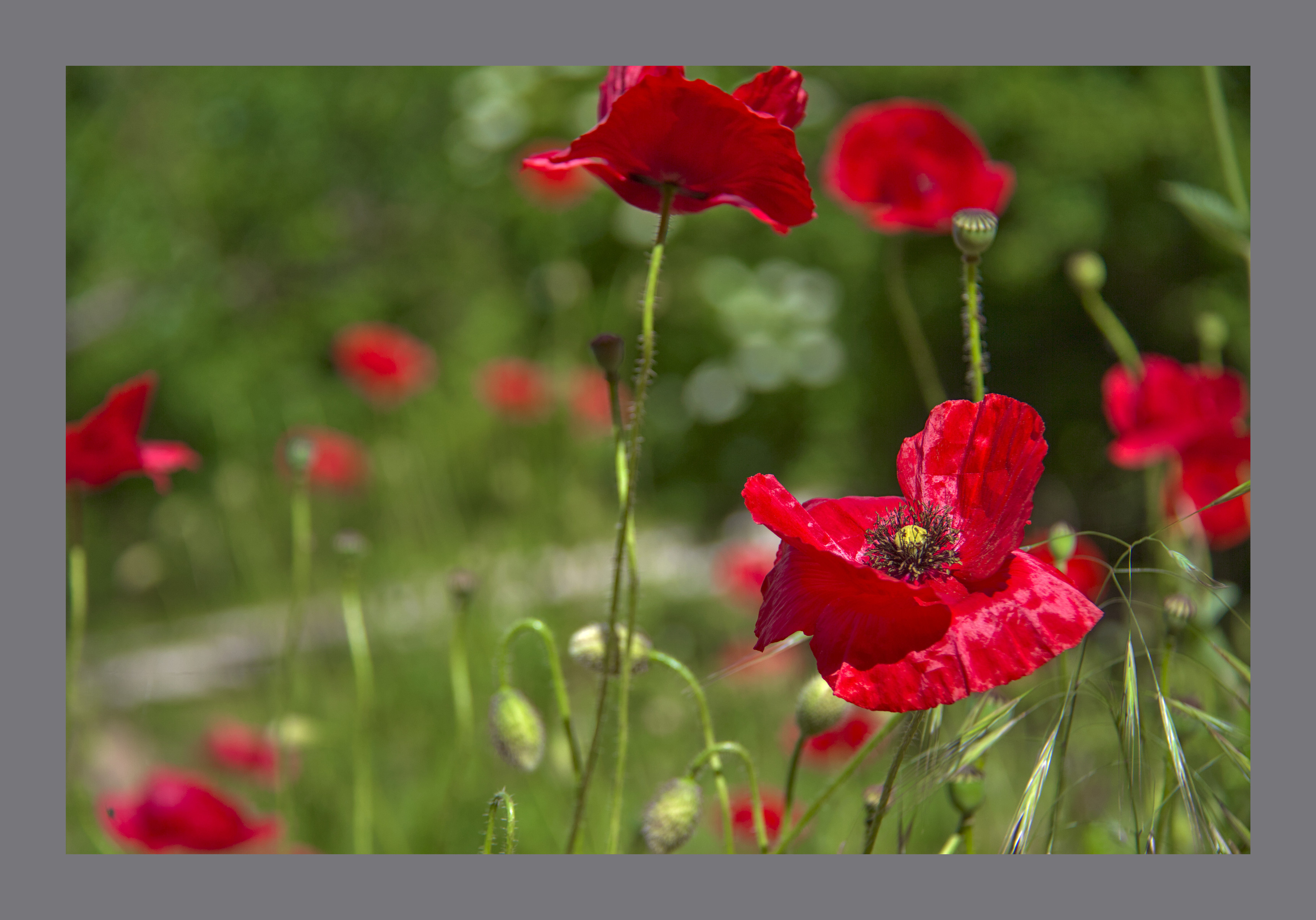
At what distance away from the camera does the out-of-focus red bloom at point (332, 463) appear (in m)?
1.77

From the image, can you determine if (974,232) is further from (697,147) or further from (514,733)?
(514,733)

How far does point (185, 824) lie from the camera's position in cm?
76

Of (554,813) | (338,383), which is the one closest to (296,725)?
(554,813)

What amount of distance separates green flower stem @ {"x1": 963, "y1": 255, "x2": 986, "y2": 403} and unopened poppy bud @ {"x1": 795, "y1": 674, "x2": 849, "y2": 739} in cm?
15

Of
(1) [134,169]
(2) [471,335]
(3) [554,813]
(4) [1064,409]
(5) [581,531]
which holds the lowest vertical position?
(3) [554,813]

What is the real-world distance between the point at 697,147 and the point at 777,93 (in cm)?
6


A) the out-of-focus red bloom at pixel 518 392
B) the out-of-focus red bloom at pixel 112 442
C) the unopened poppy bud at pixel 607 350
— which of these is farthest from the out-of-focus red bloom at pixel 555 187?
the unopened poppy bud at pixel 607 350

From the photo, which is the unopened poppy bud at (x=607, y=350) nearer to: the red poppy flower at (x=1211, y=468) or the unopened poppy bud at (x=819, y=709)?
the unopened poppy bud at (x=819, y=709)

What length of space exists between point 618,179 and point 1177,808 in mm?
450

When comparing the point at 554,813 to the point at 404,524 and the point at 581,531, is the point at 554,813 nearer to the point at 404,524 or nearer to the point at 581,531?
the point at 581,531

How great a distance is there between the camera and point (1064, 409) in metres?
1.38

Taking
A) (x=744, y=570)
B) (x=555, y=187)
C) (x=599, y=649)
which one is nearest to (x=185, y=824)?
(x=599, y=649)

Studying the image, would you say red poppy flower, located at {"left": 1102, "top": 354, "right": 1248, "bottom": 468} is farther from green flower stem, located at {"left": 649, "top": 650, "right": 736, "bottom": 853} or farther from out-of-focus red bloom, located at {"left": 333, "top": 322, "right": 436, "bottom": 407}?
out-of-focus red bloom, located at {"left": 333, "top": 322, "right": 436, "bottom": 407}

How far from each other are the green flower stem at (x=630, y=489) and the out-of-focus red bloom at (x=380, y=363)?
1.37m
